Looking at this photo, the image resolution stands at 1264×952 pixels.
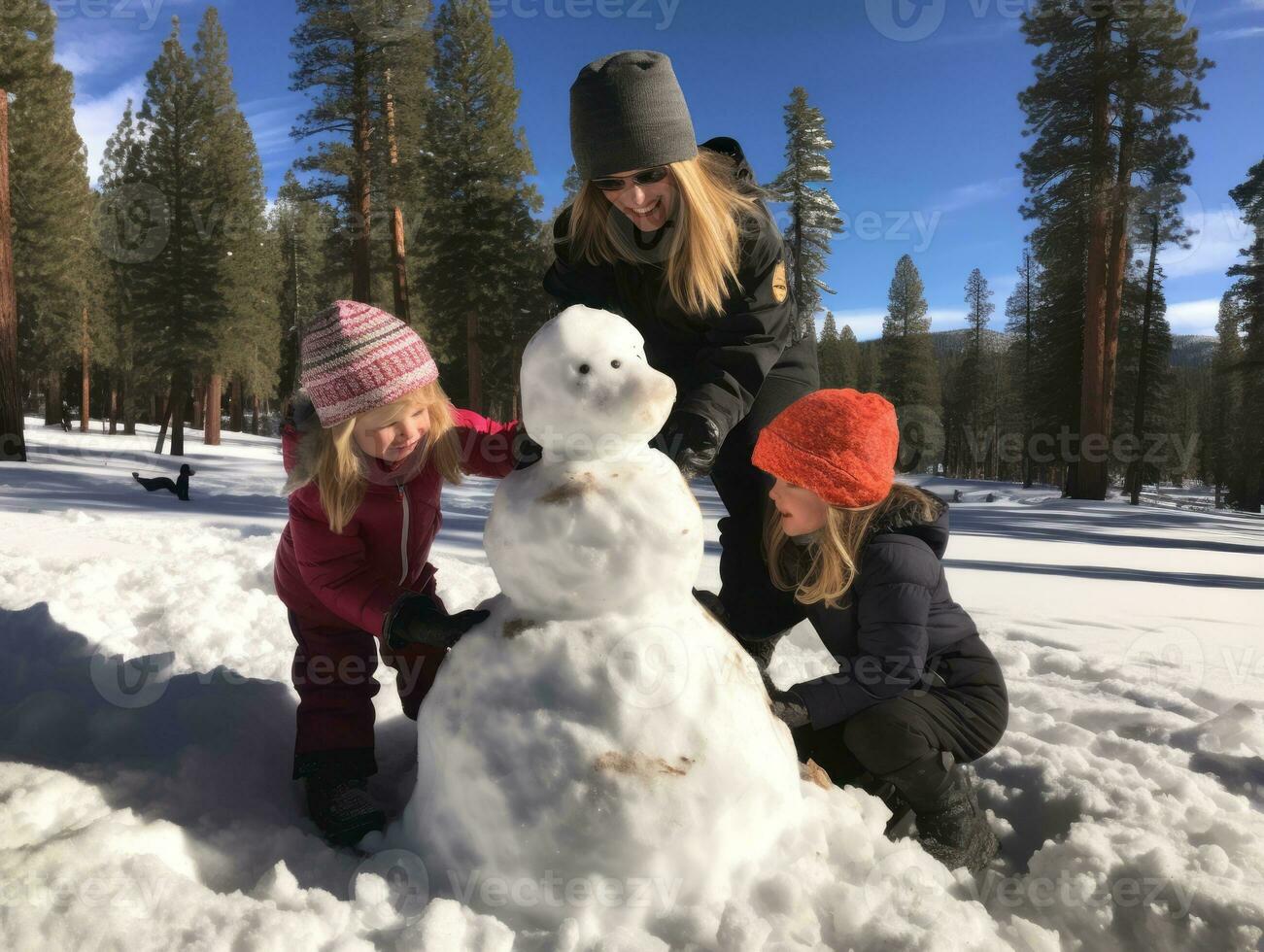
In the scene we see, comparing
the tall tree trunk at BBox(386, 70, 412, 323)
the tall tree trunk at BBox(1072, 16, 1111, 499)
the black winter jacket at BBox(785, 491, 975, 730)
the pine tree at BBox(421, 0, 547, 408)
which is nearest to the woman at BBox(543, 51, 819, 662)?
the black winter jacket at BBox(785, 491, 975, 730)

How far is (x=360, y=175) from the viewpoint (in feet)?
55.1

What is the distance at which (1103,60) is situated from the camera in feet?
47.7

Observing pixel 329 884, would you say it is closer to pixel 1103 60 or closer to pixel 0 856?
pixel 0 856

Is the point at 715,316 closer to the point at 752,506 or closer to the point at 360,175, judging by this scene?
the point at 752,506

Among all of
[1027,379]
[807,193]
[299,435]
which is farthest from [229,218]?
[1027,379]

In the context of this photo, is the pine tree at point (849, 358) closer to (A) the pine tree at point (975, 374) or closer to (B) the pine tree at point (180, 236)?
(A) the pine tree at point (975, 374)

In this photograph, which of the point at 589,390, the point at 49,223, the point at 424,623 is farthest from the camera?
the point at 49,223

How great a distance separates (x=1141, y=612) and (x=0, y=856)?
17.2ft

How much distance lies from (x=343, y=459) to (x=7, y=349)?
13.9 metres

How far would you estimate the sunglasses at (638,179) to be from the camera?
2191 mm

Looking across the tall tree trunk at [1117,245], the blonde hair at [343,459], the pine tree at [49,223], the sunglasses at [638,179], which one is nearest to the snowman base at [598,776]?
the blonde hair at [343,459]

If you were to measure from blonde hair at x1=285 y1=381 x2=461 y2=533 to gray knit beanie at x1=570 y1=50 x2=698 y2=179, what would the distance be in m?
0.85

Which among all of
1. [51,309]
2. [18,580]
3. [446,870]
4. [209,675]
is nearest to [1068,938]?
[446,870]

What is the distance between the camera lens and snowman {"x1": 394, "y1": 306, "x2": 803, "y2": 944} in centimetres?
149
